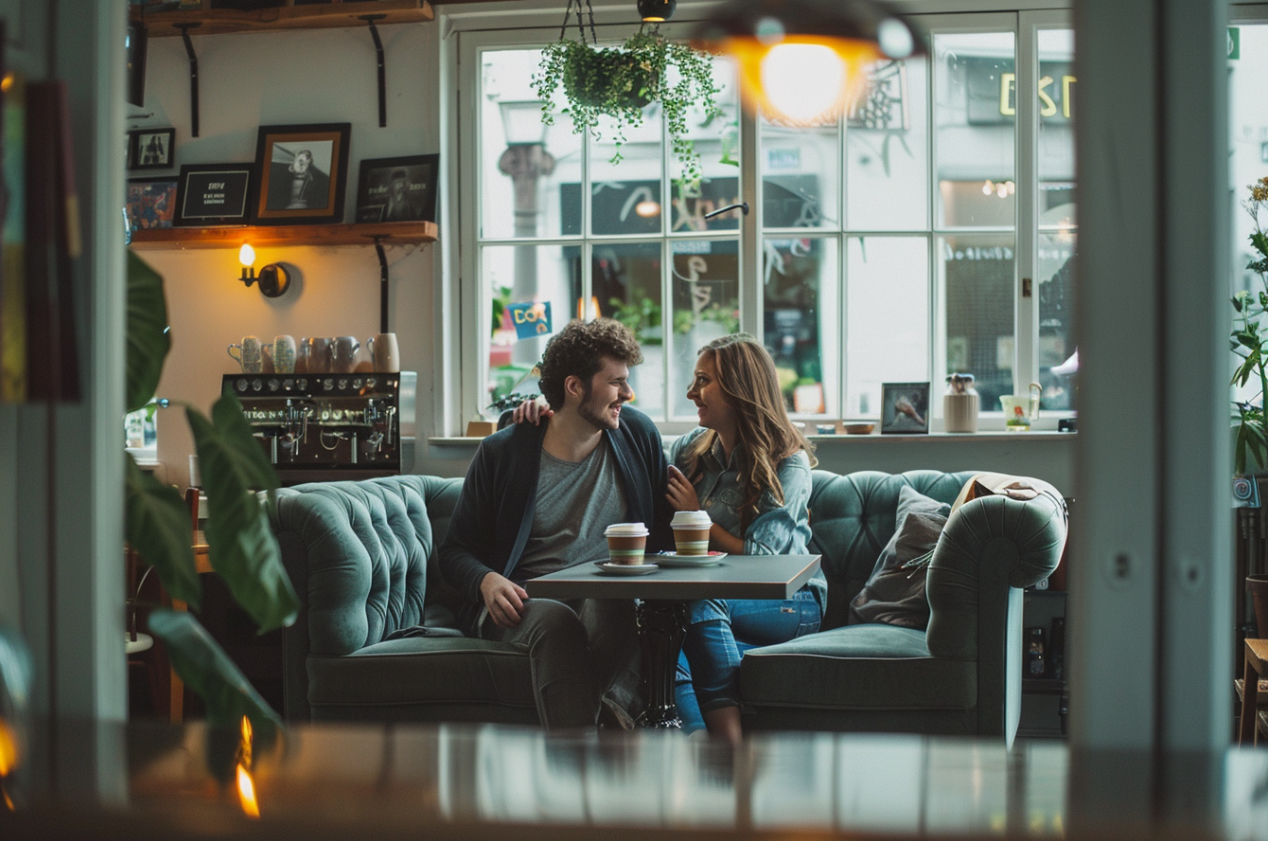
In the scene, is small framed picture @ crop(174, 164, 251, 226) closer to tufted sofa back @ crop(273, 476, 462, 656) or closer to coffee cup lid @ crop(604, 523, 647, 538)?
tufted sofa back @ crop(273, 476, 462, 656)

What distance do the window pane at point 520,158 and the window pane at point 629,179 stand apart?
0.10m

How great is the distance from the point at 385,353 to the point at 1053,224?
2862mm

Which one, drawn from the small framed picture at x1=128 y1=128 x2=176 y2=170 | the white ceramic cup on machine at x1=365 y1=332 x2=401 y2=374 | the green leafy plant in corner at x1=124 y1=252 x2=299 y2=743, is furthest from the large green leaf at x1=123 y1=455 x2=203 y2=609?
the small framed picture at x1=128 y1=128 x2=176 y2=170

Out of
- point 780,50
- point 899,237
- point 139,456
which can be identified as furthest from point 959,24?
point 139,456

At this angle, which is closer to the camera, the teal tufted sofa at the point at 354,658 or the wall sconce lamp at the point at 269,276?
the teal tufted sofa at the point at 354,658

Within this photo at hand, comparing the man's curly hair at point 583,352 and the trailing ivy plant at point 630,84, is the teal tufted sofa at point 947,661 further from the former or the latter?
the trailing ivy plant at point 630,84

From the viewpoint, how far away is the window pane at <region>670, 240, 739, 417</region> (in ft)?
15.7

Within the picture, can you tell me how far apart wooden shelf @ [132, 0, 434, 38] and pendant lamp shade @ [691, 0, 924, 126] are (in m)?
3.72

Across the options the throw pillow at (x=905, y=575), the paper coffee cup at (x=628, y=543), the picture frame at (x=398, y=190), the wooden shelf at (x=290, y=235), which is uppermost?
the picture frame at (x=398, y=190)

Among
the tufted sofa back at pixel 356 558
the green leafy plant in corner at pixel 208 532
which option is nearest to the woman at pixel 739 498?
the tufted sofa back at pixel 356 558

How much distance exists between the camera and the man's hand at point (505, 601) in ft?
9.47

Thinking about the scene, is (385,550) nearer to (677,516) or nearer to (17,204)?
(677,516)

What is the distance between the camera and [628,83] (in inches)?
163

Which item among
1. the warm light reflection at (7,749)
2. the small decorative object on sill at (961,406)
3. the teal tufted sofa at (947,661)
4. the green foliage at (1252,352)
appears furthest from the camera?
the small decorative object on sill at (961,406)
